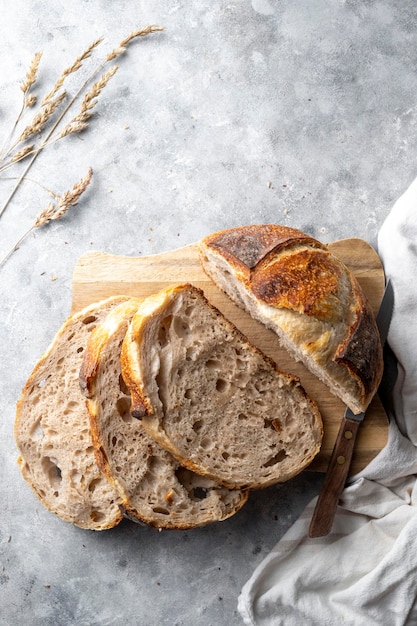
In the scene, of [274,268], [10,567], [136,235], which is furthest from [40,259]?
[10,567]

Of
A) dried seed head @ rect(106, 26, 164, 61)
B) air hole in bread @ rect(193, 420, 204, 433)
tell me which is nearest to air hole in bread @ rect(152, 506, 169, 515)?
air hole in bread @ rect(193, 420, 204, 433)

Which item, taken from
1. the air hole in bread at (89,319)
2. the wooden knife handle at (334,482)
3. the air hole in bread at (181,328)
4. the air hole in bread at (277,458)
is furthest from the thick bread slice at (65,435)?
the wooden knife handle at (334,482)

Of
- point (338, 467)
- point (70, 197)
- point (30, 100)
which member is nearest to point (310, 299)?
point (338, 467)

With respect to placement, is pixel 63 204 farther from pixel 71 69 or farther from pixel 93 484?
pixel 93 484

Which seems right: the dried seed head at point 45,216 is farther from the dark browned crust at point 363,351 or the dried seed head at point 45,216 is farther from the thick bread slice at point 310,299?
the dark browned crust at point 363,351

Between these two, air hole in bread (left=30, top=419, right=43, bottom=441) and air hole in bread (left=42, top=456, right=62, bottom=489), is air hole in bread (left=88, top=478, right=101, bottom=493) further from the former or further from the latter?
air hole in bread (left=30, top=419, right=43, bottom=441)

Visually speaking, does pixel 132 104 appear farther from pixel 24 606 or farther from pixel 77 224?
pixel 24 606
